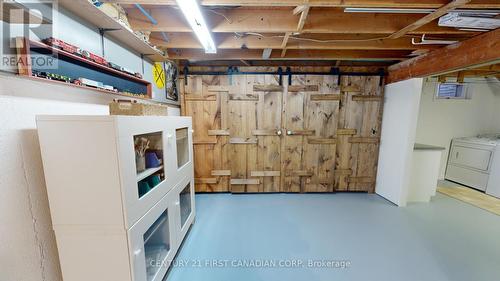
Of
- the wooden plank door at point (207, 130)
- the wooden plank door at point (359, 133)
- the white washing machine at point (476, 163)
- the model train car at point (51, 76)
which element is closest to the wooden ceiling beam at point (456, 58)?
the wooden plank door at point (359, 133)

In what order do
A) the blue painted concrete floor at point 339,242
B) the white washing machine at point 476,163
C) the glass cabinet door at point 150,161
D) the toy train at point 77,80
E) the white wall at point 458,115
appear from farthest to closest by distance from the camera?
the white wall at point 458,115, the white washing machine at point 476,163, the blue painted concrete floor at point 339,242, the glass cabinet door at point 150,161, the toy train at point 77,80

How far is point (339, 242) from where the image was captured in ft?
6.91

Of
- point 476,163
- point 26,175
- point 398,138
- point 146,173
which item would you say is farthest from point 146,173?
point 476,163

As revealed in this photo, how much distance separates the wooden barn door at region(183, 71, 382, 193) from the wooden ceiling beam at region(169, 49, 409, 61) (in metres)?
0.36

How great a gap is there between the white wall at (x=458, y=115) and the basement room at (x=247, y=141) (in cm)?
4

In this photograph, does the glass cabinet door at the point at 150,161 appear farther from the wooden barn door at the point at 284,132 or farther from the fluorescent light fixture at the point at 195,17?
the wooden barn door at the point at 284,132

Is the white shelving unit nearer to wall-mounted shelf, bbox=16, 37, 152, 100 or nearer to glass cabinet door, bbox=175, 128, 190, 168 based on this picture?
wall-mounted shelf, bbox=16, 37, 152, 100

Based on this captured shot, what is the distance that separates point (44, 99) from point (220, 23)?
1515mm

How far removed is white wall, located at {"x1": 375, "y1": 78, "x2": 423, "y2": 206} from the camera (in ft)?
8.97

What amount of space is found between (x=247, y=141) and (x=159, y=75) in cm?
166

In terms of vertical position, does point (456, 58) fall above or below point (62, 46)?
above

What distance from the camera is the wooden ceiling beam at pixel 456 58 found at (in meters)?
1.80

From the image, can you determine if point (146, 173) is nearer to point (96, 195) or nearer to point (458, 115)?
point (96, 195)

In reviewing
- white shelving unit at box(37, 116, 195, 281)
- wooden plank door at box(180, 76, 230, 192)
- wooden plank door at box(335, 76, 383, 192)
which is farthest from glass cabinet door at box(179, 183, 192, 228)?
wooden plank door at box(335, 76, 383, 192)
